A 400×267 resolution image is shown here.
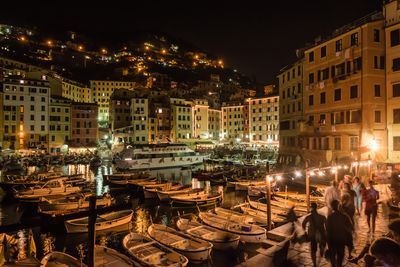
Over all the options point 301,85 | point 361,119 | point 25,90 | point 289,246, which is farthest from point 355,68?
point 25,90

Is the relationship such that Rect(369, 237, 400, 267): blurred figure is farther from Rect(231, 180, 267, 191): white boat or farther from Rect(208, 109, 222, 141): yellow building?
Rect(208, 109, 222, 141): yellow building

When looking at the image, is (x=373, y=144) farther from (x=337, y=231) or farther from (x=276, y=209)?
(x=337, y=231)

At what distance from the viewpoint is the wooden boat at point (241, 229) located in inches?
672

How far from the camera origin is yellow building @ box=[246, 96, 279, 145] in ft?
298

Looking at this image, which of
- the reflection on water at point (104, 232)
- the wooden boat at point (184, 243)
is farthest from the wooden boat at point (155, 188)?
the wooden boat at point (184, 243)

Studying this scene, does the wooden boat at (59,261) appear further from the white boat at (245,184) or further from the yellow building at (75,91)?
the yellow building at (75,91)

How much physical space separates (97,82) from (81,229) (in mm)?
124332

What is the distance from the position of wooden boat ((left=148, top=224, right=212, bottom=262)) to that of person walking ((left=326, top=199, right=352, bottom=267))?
25.7 feet

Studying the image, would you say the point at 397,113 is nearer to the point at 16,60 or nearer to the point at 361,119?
the point at 361,119

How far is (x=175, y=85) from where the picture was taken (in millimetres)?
145375

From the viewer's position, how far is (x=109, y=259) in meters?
13.2

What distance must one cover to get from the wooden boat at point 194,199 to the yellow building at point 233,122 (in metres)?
77.8

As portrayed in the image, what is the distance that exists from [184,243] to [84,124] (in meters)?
85.4

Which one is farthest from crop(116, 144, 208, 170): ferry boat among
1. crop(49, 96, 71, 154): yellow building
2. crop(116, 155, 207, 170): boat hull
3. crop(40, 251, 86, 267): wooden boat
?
A: crop(40, 251, 86, 267): wooden boat
